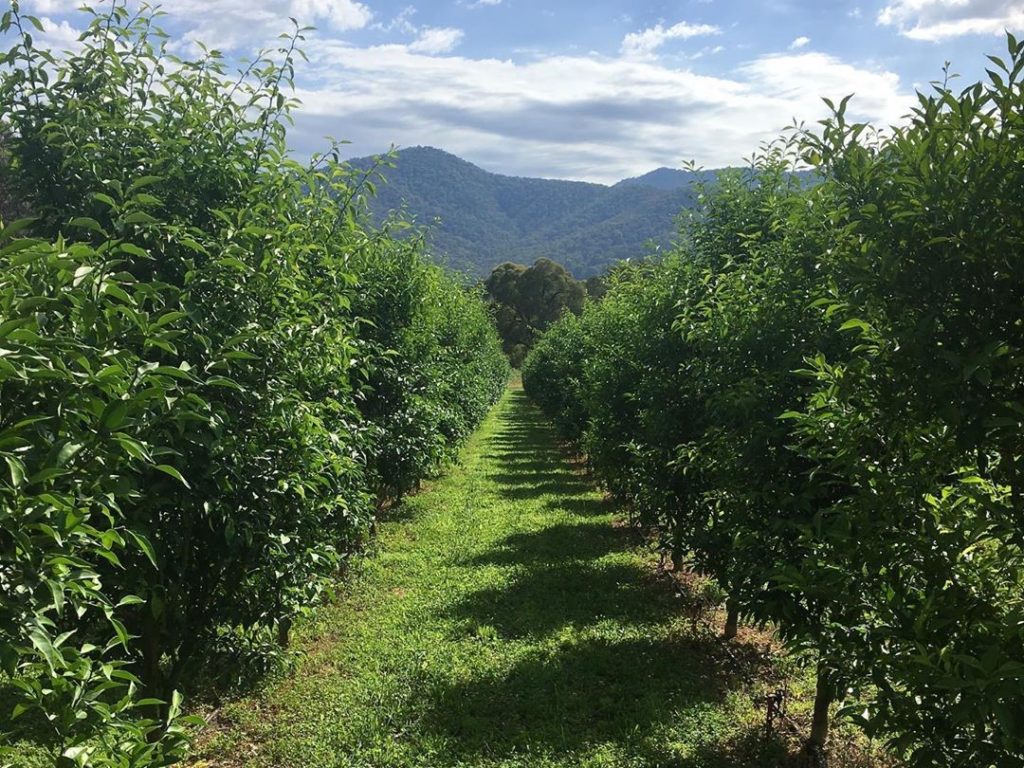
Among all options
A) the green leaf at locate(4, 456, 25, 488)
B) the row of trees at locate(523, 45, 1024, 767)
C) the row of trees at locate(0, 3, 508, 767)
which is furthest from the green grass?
the green leaf at locate(4, 456, 25, 488)

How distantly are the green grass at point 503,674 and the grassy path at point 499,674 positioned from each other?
20 mm

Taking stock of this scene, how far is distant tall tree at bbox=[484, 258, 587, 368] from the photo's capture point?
232 ft

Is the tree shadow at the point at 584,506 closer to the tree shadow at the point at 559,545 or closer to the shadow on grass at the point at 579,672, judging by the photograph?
the tree shadow at the point at 559,545

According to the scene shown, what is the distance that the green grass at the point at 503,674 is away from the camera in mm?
5590

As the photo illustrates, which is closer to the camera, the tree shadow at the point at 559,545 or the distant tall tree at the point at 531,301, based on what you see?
the tree shadow at the point at 559,545

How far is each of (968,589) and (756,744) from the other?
3.54 meters

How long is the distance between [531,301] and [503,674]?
6598cm

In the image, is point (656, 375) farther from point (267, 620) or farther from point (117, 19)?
point (117, 19)

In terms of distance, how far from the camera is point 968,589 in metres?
2.84

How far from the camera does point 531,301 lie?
71812mm

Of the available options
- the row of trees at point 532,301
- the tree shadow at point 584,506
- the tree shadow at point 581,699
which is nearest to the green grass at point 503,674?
the tree shadow at point 581,699

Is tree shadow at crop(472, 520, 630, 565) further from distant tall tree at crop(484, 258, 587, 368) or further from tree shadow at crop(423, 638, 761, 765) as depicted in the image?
distant tall tree at crop(484, 258, 587, 368)

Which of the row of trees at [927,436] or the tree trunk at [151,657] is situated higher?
the row of trees at [927,436]

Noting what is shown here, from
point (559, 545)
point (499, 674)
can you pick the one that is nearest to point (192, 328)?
point (499, 674)
